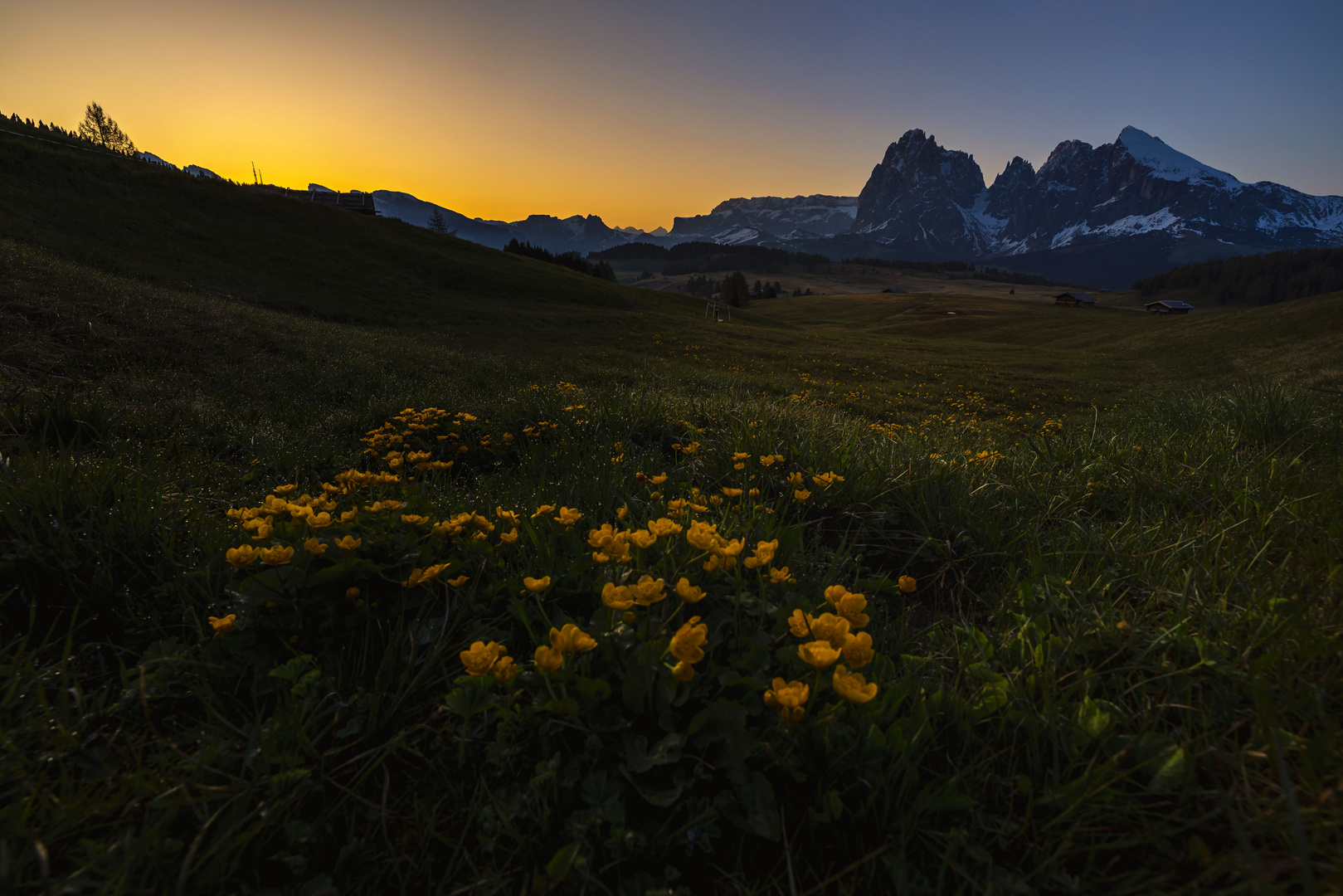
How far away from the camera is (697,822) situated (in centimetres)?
136

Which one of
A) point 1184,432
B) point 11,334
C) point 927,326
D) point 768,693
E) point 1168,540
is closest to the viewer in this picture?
point 768,693

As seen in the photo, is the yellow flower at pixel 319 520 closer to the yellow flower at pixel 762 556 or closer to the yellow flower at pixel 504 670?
the yellow flower at pixel 504 670

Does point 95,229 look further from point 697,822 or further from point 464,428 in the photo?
point 697,822

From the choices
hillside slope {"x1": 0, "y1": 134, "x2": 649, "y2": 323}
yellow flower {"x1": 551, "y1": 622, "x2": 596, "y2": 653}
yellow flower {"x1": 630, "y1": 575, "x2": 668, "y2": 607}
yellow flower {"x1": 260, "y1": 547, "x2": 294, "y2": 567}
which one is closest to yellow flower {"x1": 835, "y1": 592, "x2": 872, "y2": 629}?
yellow flower {"x1": 630, "y1": 575, "x2": 668, "y2": 607}

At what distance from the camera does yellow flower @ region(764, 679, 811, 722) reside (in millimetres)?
1337

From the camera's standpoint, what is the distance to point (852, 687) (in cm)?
136

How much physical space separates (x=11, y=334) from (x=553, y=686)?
28.9 ft

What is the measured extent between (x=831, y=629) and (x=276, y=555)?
1858mm

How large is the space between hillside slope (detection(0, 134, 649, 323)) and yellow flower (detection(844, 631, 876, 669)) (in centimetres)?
2509

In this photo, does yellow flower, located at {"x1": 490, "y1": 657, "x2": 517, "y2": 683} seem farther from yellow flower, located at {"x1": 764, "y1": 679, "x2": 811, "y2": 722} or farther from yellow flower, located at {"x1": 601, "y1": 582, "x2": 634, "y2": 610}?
yellow flower, located at {"x1": 764, "y1": 679, "x2": 811, "y2": 722}

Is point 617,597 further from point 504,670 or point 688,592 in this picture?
point 504,670

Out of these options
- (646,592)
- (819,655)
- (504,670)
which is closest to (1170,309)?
(819,655)

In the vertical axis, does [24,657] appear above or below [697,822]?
above

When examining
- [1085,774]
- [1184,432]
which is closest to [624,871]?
[1085,774]
